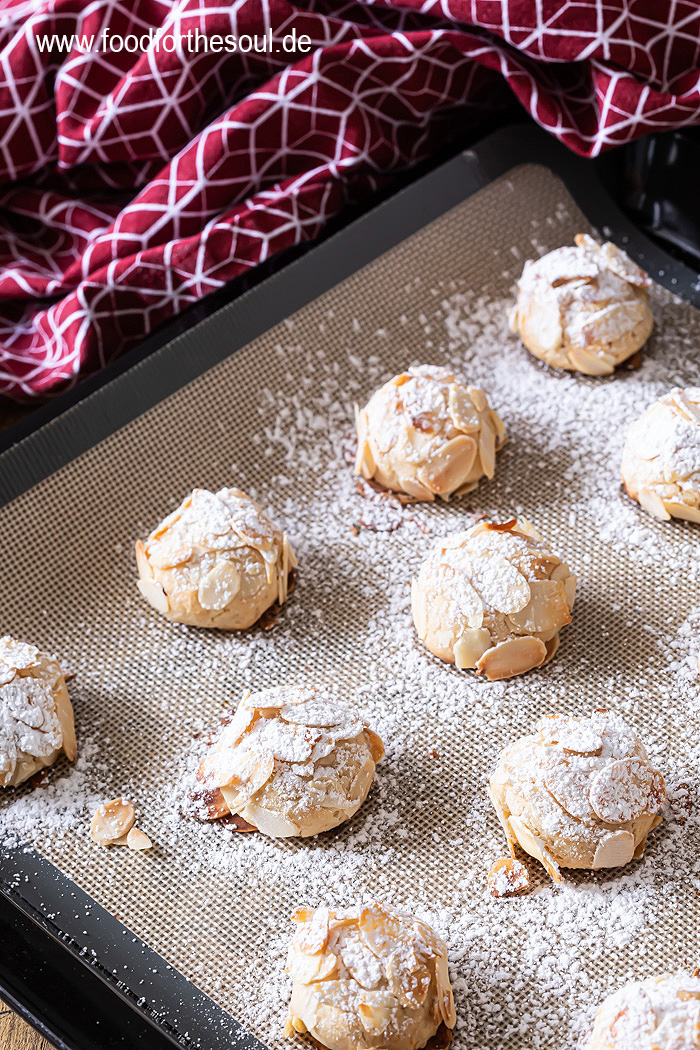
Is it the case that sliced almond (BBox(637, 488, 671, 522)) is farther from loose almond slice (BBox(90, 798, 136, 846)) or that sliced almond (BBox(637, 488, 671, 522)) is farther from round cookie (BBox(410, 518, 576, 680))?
loose almond slice (BBox(90, 798, 136, 846))

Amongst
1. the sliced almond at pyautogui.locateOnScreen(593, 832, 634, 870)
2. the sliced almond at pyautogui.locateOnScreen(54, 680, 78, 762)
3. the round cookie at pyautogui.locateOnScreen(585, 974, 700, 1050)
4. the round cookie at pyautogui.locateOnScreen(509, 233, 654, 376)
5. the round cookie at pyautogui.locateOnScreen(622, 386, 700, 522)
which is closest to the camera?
the round cookie at pyautogui.locateOnScreen(585, 974, 700, 1050)

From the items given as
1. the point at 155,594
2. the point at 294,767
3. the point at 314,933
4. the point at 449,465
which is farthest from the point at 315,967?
the point at 449,465

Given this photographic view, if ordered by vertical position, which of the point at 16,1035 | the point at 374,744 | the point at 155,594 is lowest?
the point at 16,1035

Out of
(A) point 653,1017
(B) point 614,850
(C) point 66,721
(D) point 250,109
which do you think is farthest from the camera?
(D) point 250,109

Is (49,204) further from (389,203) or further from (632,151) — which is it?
(632,151)

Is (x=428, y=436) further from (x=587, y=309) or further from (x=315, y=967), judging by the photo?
(x=315, y=967)

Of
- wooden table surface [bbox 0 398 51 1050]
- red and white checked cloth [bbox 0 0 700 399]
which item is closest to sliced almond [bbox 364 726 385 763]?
wooden table surface [bbox 0 398 51 1050]
